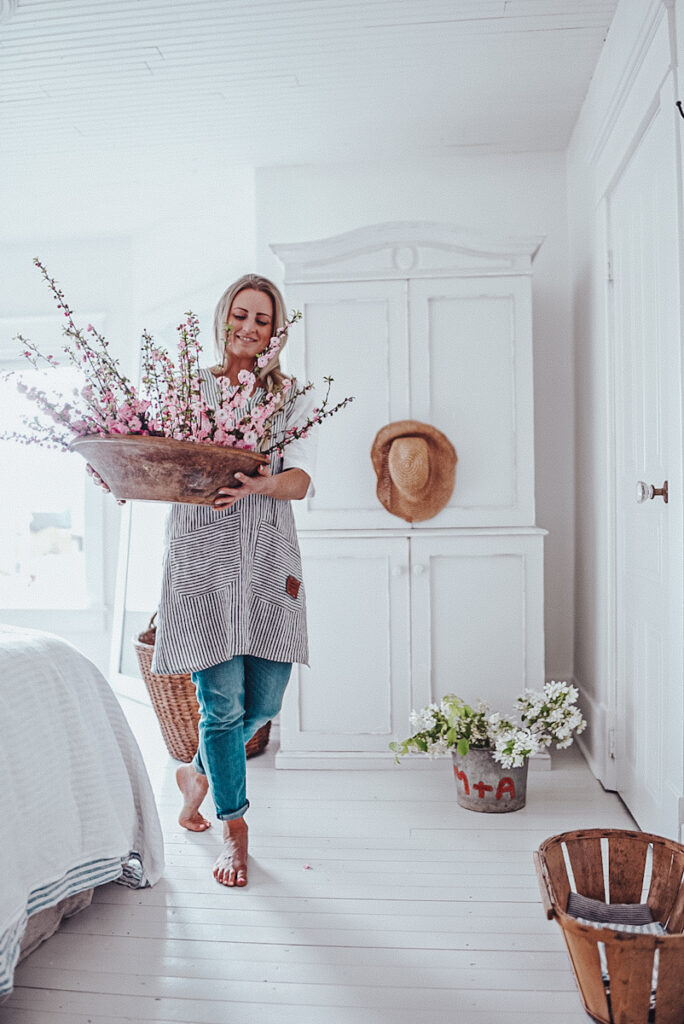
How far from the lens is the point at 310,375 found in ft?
10.4

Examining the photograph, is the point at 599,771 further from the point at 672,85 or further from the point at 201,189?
the point at 201,189

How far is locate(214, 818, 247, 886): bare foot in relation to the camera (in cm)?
213

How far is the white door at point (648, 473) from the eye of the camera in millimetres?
2062

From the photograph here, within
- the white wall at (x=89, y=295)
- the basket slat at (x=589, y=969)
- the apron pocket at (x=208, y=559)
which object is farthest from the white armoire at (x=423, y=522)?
the white wall at (x=89, y=295)

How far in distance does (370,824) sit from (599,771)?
0.89 m

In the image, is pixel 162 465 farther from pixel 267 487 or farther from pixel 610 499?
pixel 610 499

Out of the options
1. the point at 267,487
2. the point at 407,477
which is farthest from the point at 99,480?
the point at 407,477

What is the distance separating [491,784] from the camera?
2621mm

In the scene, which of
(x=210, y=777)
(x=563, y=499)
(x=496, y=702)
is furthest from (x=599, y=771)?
(x=210, y=777)

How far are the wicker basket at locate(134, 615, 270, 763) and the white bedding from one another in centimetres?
99

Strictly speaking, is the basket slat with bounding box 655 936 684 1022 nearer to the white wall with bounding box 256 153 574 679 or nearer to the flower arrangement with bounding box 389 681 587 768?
the flower arrangement with bounding box 389 681 587 768

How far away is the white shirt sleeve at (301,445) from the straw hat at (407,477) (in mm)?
803

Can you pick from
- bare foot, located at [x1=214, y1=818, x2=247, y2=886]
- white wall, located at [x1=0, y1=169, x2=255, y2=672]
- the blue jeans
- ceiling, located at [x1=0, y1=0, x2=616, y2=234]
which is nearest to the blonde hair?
the blue jeans

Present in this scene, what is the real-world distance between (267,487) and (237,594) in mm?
301
